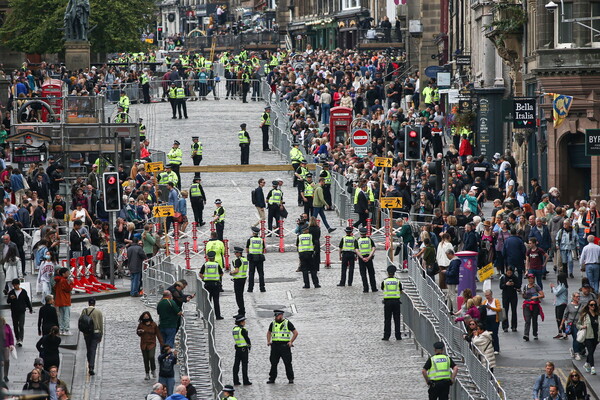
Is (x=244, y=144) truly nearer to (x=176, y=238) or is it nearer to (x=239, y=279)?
(x=176, y=238)

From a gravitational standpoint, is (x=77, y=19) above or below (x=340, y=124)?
above

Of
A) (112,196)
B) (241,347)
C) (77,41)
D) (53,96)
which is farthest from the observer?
(77,41)

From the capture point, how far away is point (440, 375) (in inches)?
752

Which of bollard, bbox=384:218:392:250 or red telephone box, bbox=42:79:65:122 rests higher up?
red telephone box, bbox=42:79:65:122

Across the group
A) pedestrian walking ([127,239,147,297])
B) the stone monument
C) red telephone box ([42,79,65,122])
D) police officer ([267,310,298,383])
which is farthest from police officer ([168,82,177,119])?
police officer ([267,310,298,383])

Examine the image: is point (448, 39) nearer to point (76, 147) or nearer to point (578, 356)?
point (76, 147)

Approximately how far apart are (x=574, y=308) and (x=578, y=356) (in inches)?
45.7

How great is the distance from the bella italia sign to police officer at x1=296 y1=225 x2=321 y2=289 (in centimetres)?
982

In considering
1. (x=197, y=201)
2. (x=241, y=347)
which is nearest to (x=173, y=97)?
(x=197, y=201)

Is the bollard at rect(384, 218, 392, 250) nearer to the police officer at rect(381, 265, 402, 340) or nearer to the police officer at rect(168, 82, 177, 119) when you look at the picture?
the police officer at rect(381, 265, 402, 340)

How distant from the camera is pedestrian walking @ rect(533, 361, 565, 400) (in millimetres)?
18922

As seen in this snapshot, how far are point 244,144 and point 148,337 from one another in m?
25.5

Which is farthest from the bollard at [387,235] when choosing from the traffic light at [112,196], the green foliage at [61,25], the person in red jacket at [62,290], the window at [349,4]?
the window at [349,4]

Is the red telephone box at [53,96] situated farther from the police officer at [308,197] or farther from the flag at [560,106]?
the flag at [560,106]
